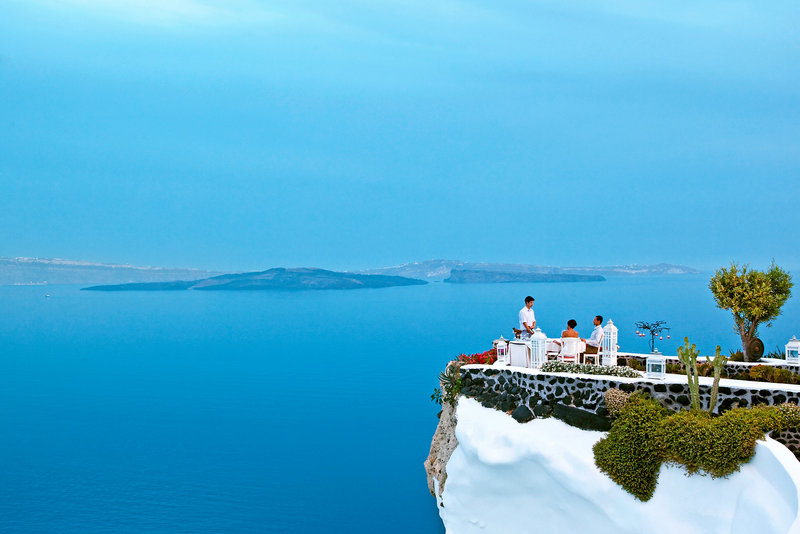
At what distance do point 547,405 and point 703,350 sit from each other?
194 feet

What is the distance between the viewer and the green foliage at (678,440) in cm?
1260

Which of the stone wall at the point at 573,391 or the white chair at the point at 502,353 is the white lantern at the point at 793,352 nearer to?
the stone wall at the point at 573,391

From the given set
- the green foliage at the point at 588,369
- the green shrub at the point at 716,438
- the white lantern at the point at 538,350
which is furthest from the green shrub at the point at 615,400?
the white lantern at the point at 538,350

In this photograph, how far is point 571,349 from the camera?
16938mm

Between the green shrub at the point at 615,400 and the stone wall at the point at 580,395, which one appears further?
the green shrub at the point at 615,400

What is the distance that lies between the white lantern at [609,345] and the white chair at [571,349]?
0.70m

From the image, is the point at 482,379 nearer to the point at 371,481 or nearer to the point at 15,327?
the point at 371,481

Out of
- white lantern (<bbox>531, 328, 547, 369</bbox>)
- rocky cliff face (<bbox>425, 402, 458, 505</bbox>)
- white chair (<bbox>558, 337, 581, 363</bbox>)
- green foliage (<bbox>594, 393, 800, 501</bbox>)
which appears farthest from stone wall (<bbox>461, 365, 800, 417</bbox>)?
white chair (<bbox>558, 337, 581, 363</bbox>)

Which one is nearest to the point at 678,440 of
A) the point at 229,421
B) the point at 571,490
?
the point at 571,490

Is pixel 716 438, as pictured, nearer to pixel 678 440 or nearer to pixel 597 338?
pixel 678 440

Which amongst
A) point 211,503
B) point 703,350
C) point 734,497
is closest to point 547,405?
point 734,497

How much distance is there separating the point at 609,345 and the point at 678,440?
13.4 feet

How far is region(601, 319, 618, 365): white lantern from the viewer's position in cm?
1681

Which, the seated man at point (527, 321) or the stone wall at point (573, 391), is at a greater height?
the seated man at point (527, 321)
